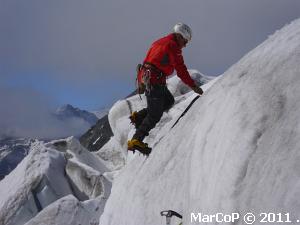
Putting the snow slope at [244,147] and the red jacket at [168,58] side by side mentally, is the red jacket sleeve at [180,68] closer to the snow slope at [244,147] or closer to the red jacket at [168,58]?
the red jacket at [168,58]

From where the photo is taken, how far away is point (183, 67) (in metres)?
9.52

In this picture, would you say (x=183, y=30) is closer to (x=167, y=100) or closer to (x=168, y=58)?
(x=168, y=58)

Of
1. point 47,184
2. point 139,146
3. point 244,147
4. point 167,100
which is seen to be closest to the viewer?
point 244,147

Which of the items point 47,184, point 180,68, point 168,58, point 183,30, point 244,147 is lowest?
point 244,147

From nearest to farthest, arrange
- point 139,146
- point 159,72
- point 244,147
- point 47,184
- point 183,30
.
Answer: point 244,147 → point 139,146 → point 183,30 → point 159,72 → point 47,184

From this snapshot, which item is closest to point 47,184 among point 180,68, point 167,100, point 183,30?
point 167,100

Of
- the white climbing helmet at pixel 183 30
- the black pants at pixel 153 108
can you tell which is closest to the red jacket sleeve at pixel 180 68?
the white climbing helmet at pixel 183 30

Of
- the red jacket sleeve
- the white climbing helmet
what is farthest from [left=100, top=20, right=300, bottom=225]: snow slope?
the white climbing helmet

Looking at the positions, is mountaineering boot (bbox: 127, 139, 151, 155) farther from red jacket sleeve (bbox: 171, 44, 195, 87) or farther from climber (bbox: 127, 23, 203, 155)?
red jacket sleeve (bbox: 171, 44, 195, 87)

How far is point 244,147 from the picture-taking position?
17.9 ft

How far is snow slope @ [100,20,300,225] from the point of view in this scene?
486 cm

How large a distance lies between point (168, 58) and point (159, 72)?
1.11 feet

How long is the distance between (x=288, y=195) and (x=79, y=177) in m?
19.6

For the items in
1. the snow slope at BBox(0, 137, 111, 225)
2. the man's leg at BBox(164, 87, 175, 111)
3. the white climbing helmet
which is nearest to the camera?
the white climbing helmet
